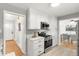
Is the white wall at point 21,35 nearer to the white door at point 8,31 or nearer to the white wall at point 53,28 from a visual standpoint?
the white door at point 8,31

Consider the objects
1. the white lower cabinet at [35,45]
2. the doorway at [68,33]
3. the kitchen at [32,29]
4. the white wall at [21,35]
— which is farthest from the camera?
the white lower cabinet at [35,45]

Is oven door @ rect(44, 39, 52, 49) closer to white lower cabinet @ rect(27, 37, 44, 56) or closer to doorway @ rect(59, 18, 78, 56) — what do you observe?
white lower cabinet @ rect(27, 37, 44, 56)

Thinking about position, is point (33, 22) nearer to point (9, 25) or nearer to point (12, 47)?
point (9, 25)

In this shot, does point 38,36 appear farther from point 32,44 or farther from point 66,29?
point 66,29

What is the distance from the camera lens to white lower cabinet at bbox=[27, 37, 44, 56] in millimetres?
1603

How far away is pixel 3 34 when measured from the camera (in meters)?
1.32

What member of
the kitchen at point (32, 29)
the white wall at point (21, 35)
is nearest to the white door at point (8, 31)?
the kitchen at point (32, 29)

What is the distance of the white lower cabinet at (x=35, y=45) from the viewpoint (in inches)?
63.1

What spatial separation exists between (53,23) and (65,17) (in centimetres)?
24

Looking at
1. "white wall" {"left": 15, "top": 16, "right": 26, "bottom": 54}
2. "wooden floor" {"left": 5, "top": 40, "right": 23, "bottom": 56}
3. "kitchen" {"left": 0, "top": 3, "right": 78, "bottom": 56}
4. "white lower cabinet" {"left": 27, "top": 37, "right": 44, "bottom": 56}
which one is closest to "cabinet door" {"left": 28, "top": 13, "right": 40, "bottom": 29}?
"kitchen" {"left": 0, "top": 3, "right": 78, "bottom": 56}

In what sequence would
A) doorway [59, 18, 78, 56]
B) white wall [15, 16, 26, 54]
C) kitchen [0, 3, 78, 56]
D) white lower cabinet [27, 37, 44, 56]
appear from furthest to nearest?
white lower cabinet [27, 37, 44, 56], white wall [15, 16, 26, 54], kitchen [0, 3, 78, 56], doorway [59, 18, 78, 56]

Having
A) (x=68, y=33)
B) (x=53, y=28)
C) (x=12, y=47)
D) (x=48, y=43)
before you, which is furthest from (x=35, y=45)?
(x=68, y=33)

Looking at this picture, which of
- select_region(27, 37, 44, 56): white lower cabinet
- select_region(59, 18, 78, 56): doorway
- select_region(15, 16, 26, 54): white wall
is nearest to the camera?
select_region(59, 18, 78, 56): doorway

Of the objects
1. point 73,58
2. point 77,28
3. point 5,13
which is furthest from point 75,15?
point 5,13
